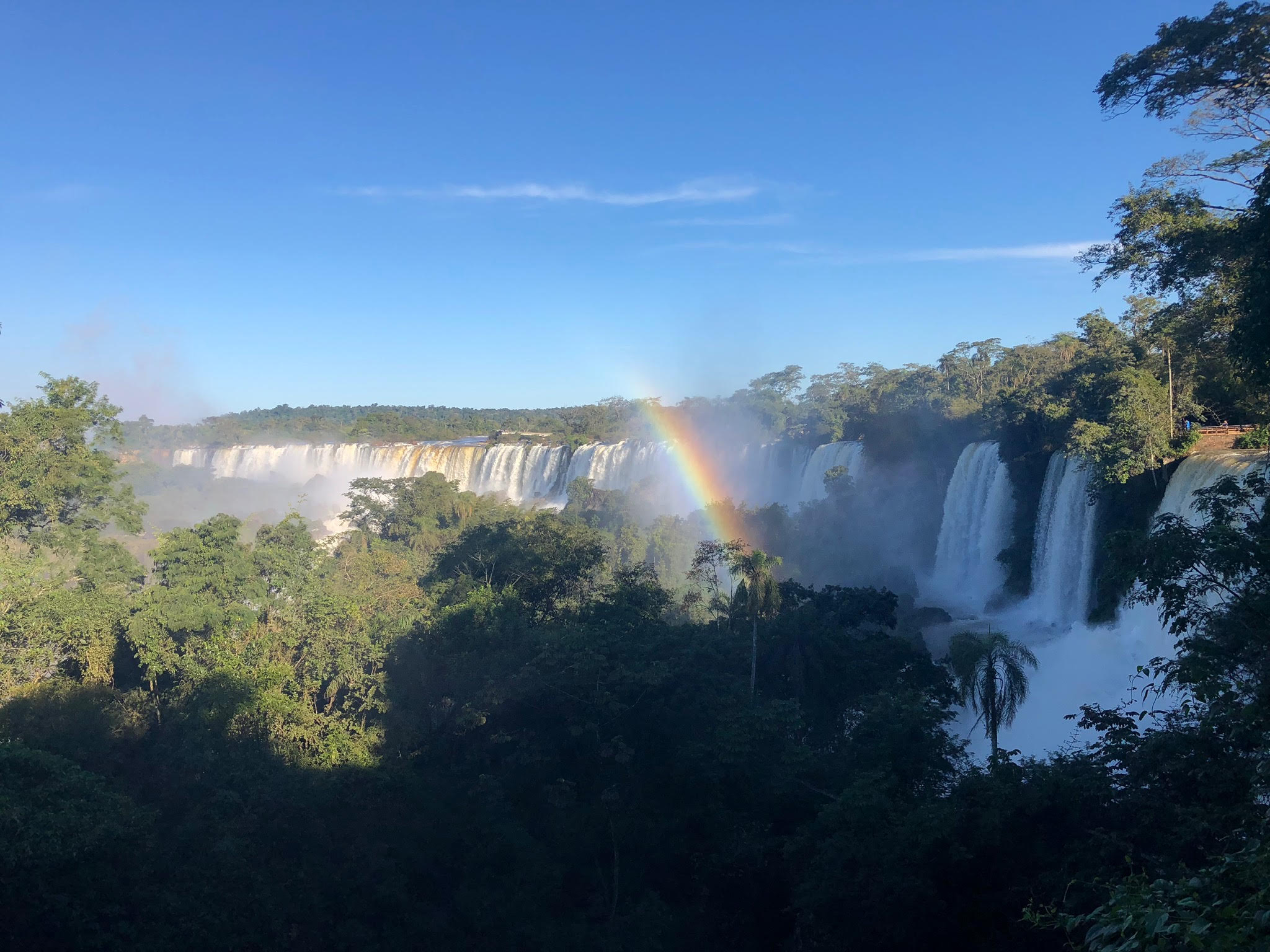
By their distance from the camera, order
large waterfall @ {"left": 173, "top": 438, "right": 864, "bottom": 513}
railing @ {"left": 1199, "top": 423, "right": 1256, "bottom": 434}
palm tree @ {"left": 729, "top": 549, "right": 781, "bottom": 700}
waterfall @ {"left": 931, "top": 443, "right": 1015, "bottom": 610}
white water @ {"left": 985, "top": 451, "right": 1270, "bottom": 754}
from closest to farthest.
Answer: white water @ {"left": 985, "top": 451, "right": 1270, "bottom": 754} → palm tree @ {"left": 729, "top": 549, "right": 781, "bottom": 700} → railing @ {"left": 1199, "top": 423, "right": 1256, "bottom": 434} → waterfall @ {"left": 931, "top": 443, "right": 1015, "bottom": 610} → large waterfall @ {"left": 173, "top": 438, "right": 864, "bottom": 513}

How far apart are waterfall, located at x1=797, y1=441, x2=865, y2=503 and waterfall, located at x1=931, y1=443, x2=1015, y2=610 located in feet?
27.5

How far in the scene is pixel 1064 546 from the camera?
21.5 meters

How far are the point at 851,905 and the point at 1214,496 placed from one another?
5535 mm

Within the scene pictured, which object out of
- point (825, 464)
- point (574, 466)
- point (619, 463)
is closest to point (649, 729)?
point (825, 464)

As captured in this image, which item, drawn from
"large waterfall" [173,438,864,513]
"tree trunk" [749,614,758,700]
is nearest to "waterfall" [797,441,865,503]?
"large waterfall" [173,438,864,513]

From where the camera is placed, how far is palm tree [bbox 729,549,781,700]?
17141 millimetres

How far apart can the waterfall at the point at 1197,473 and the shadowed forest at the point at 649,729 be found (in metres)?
0.40

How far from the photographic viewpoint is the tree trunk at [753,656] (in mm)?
16344

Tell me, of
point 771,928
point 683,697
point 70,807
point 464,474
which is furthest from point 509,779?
point 464,474

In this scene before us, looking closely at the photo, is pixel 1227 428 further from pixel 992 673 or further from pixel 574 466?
pixel 574 466

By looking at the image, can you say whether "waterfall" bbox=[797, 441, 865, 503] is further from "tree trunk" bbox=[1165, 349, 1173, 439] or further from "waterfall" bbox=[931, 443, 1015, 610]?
"tree trunk" bbox=[1165, 349, 1173, 439]

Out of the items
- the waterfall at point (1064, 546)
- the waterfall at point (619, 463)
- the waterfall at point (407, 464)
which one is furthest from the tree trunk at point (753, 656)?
the waterfall at point (619, 463)

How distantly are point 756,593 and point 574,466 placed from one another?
35.7 meters

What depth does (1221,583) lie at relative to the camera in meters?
6.53
